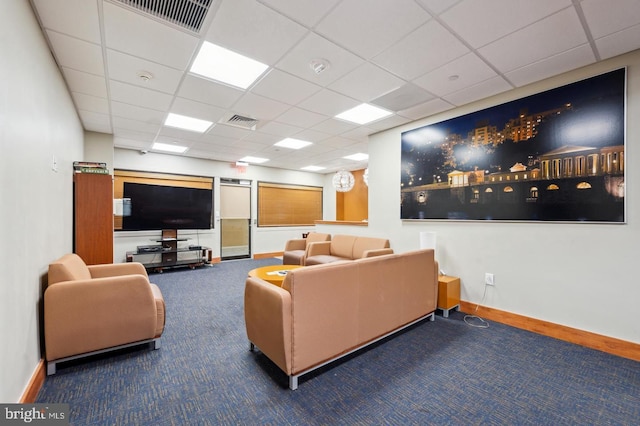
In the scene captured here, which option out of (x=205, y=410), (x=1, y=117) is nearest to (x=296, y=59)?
(x=1, y=117)

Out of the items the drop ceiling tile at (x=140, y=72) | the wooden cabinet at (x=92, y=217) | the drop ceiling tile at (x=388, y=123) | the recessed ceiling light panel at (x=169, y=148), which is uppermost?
the drop ceiling tile at (x=140, y=72)

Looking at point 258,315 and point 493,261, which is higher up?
point 493,261

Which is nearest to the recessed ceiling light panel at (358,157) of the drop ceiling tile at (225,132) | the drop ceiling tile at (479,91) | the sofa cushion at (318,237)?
the sofa cushion at (318,237)

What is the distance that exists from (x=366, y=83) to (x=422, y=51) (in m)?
0.71

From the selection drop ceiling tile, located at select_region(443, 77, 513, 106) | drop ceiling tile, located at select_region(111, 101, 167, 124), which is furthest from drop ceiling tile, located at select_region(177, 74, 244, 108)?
drop ceiling tile, located at select_region(443, 77, 513, 106)

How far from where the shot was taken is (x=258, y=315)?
2230 millimetres

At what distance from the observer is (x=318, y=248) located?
550 centimetres

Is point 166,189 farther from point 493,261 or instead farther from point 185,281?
point 493,261

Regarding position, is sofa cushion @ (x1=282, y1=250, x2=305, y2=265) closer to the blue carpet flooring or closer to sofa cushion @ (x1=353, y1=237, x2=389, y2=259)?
sofa cushion @ (x1=353, y1=237, x2=389, y2=259)

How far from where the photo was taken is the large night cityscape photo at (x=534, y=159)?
256 cm

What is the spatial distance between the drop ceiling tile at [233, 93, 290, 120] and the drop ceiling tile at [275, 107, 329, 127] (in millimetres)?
106

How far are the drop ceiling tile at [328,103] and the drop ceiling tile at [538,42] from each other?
4.99 feet

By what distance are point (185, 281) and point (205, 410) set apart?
378 cm

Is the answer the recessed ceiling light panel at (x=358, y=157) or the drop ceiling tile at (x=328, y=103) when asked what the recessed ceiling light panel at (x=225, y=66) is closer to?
the drop ceiling tile at (x=328, y=103)
